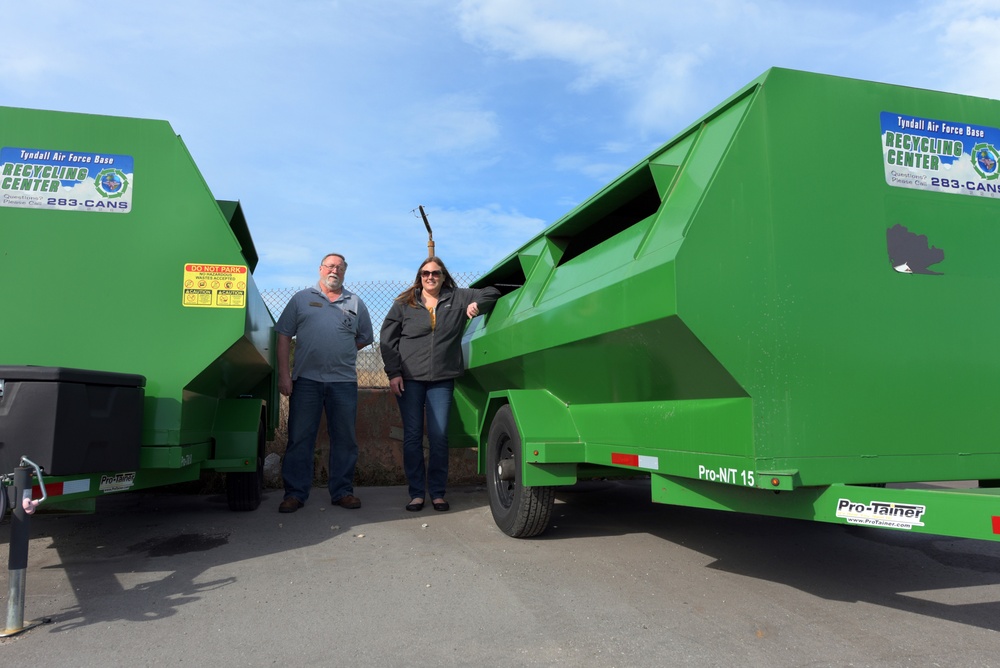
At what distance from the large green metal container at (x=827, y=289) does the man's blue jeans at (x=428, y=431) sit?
2.72 m

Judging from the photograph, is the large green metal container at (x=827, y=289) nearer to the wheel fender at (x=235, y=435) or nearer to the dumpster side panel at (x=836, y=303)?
the dumpster side panel at (x=836, y=303)

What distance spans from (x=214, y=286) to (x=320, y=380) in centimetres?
173

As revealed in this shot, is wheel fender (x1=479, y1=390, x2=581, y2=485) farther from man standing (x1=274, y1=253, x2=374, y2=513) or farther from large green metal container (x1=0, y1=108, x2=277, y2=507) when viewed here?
large green metal container (x1=0, y1=108, x2=277, y2=507)

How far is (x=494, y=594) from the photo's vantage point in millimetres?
3365

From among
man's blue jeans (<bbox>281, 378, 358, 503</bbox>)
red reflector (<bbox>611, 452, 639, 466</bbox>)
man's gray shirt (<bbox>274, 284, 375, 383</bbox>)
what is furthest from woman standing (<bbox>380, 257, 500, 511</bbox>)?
red reflector (<bbox>611, 452, 639, 466</bbox>)

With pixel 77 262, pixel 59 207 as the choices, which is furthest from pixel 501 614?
pixel 59 207

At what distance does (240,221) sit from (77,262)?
2.15 metres

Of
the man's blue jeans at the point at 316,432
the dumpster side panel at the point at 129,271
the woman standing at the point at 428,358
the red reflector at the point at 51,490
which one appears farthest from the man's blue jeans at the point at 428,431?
the red reflector at the point at 51,490

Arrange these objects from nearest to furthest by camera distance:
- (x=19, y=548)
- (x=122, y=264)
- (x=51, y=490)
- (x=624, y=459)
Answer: (x=19, y=548) → (x=51, y=490) → (x=624, y=459) → (x=122, y=264)

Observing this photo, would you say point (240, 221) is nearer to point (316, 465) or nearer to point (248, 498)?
point (248, 498)

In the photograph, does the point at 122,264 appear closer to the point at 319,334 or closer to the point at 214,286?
the point at 214,286

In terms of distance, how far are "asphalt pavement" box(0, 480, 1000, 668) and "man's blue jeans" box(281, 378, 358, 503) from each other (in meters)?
0.45

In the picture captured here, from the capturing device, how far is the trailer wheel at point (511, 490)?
4.50 metres

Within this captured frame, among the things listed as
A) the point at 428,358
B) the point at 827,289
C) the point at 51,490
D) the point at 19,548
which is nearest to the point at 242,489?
the point at 428,358
